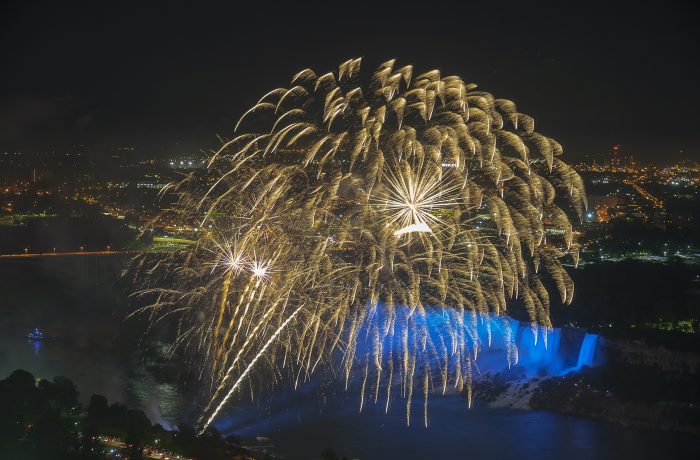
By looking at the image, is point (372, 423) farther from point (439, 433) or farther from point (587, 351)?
point (587, 351)

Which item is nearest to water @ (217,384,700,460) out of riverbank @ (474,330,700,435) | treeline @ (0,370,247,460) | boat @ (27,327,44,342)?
riverbank @ (474,330,700,435)

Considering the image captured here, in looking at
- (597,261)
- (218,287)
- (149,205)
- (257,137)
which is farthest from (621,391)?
(149,205)

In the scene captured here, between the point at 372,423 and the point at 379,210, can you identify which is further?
the point at 372,423

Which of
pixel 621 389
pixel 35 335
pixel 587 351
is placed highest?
pixel 35 335

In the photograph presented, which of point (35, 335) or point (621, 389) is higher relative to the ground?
point (35, 335)

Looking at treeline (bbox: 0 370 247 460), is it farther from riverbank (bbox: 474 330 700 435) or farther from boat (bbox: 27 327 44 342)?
boat (bbox: 27 327 44 342)

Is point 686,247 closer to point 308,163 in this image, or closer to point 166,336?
point 166,336

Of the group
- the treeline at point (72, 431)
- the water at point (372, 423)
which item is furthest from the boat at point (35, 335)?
the treeline at point (72, 431)

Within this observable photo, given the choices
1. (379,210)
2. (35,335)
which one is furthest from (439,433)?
(35,335)
